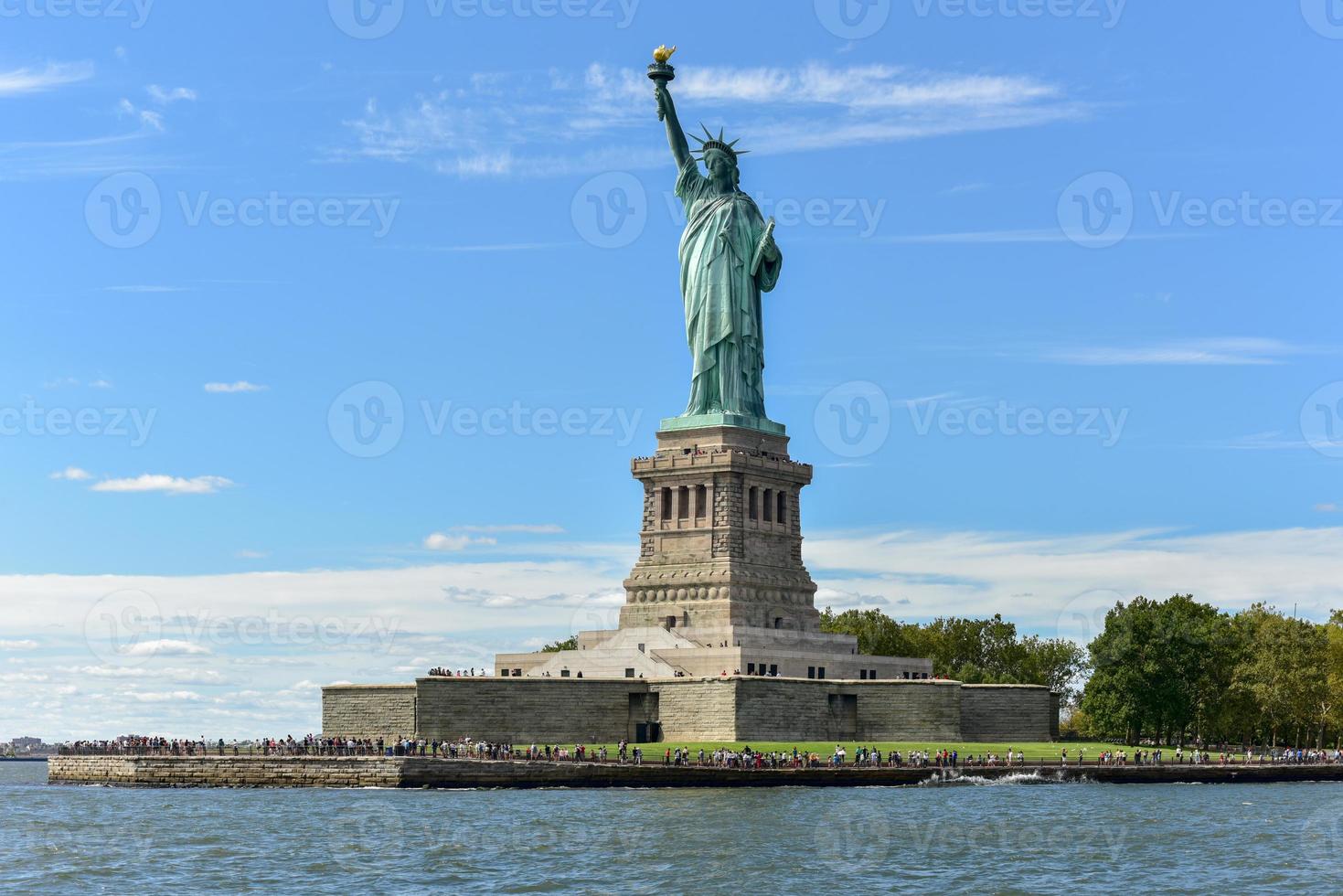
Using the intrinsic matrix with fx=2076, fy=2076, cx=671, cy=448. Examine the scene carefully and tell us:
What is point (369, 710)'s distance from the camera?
95.2 metres

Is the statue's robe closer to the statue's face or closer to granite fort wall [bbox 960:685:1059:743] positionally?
the statue's face

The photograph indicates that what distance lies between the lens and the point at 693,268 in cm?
10819

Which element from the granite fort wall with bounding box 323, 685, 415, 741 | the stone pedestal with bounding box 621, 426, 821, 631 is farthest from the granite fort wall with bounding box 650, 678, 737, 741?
the granite fort wall with bounding box 323, 685, 415, 741

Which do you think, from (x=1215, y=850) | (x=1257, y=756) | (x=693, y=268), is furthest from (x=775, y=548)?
(x=1215, y=850)

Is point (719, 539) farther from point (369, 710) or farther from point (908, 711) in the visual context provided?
point (369, 710)

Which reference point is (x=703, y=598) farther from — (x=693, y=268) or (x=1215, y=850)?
(x=1215, y=850)

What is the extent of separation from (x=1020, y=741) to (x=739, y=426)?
21003 millimetres

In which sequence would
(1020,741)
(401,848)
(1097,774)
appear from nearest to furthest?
(401,848)
(1097,774)
(1020,741)

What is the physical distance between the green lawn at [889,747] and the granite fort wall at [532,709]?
1.50 m

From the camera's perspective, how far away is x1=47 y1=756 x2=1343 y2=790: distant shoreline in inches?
3329

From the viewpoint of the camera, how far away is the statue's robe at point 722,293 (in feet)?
352

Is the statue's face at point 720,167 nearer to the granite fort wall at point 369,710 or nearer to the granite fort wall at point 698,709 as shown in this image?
the granite fort wall at point 698,709

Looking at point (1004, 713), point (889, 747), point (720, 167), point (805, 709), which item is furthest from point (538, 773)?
point (720, 167)

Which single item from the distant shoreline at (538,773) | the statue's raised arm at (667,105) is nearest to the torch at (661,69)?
the statue's raised arm at (667,105)
